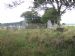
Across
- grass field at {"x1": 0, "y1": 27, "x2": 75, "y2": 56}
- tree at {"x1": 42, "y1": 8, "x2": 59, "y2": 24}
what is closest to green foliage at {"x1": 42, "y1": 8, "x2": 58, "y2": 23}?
tree at {"x1": 42, "y1": 8, "x2": 59, "y2": 24}

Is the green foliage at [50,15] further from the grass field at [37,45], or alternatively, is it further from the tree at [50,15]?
the grass field at [37,45]

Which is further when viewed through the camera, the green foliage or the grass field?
the green foliage

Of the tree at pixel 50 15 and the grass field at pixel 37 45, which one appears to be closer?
the grass field at pixel 37 45

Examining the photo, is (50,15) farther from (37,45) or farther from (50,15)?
(37,45)

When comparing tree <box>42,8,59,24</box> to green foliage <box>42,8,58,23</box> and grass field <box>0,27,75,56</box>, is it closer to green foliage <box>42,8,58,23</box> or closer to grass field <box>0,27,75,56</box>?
green foliage <box>42,8,58,23</box>

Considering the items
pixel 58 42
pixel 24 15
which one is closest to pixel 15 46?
pixel 58 42

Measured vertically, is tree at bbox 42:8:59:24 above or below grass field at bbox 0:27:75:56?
above

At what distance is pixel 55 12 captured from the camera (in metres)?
45.5

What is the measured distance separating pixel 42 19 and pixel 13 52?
38.4m

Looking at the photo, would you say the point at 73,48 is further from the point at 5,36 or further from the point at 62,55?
the point at 5,36

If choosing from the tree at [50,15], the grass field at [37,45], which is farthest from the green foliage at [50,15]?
the grass field at [37,45]

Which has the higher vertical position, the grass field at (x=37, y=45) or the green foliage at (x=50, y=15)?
the green foliage at (x=50, y=15)

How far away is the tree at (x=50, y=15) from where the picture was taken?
4721 centimetres

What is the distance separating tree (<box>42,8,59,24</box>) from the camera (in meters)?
47.2
